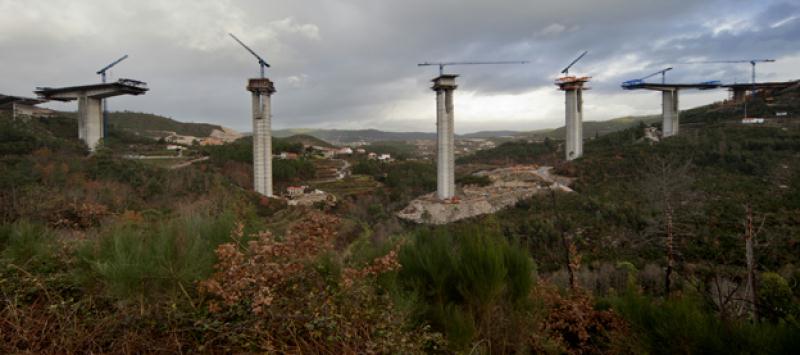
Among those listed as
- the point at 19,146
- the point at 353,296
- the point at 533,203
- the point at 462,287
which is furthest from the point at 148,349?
the point at 19,146

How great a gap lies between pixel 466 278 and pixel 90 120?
3374 centimetres

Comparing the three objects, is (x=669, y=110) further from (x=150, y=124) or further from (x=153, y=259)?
(x=150, y=124)

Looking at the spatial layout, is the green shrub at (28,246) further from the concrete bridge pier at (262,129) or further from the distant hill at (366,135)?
the distant hill at (366,135)

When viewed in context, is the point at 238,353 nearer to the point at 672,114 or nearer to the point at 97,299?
the point at 97,299

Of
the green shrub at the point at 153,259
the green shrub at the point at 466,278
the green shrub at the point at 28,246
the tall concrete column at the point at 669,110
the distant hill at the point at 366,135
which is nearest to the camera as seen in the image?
the green shrub at the point at 153,259

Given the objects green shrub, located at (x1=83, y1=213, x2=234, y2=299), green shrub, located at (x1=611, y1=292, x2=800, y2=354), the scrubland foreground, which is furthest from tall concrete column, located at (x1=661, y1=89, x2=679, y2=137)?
green shrub, located at (x1=83, y1=213, x2=234, y2=299)

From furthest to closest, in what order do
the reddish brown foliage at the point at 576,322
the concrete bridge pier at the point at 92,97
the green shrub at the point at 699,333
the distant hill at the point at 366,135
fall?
the distant hill at the point at 366,135 → the concrete bridge pier at the point at 92,97 → the reddish brown foliage at the point at 576,322 → the green shrub at the point at 699,333

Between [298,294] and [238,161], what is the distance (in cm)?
3805

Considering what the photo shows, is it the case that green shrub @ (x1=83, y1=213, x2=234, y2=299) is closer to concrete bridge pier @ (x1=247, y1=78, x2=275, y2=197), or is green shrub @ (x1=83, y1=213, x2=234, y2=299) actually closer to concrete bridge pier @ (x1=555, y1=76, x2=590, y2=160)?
concrete bridge pier @ (x1=247, y1=78, x2=275, y2=197)

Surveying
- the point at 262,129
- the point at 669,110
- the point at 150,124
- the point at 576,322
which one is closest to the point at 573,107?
the point at 669,110

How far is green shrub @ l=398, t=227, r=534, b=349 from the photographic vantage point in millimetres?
2398

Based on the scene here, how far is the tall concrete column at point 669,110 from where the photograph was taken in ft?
125

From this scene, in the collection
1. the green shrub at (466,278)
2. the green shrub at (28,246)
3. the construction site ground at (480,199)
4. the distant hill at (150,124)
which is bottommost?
the construction site ground at (480,199)

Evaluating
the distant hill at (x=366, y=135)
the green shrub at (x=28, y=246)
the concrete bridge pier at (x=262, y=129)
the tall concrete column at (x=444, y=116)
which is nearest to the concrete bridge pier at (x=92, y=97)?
the concrete bridge pier at (x=262, y=129)
